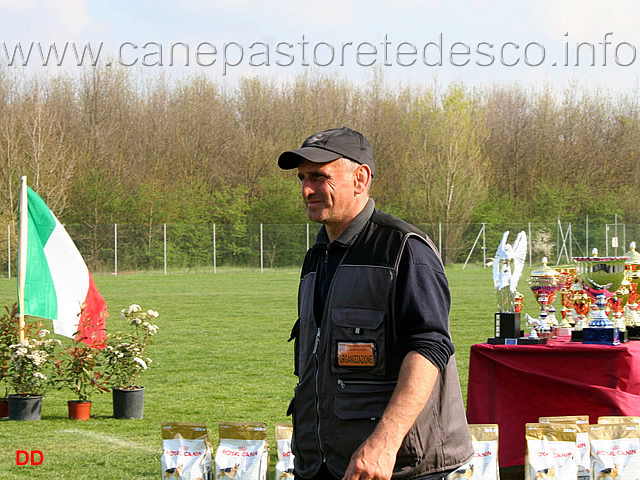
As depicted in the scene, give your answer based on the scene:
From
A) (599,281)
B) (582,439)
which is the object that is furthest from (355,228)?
(599,281)

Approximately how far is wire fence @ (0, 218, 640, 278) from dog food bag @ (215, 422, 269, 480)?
3367cm

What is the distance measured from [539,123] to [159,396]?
5503 cm

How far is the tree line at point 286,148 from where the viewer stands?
4606cm

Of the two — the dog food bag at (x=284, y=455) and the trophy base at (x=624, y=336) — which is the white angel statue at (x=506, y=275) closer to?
the trophy base at (x=624, y=336)

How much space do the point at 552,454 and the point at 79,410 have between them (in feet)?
15.3

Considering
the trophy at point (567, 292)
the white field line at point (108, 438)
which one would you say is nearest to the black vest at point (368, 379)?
the trophy at point (567, 292)

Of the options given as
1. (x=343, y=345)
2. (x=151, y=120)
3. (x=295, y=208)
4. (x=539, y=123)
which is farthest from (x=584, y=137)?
(x=343, y=345)

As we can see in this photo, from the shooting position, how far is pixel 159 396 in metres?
8.90

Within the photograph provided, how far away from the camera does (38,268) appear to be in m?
7.89

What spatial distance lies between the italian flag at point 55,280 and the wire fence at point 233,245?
29.7 meters

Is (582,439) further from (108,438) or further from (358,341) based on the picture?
(108,438)

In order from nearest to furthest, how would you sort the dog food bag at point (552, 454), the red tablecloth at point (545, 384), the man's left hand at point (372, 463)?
the man's left hand at point (372, 463), the dog food bag at point (552, 454), the red tablecloth at point (545, 384)

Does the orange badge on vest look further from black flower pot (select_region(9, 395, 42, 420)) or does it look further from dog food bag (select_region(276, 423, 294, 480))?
black flower pot (select_region(9, 395, 42, 420))

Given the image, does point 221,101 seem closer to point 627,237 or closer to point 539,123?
point 539,123
